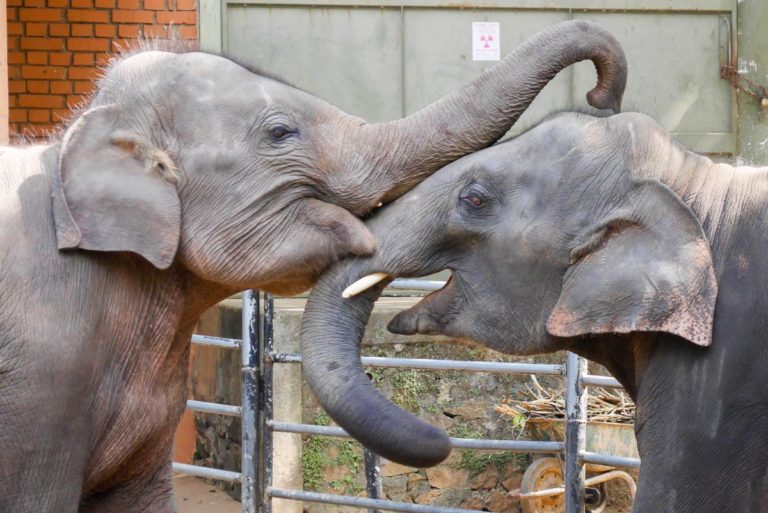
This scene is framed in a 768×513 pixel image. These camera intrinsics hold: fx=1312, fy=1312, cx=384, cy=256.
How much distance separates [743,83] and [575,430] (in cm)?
562

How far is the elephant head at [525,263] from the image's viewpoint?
11.0ft

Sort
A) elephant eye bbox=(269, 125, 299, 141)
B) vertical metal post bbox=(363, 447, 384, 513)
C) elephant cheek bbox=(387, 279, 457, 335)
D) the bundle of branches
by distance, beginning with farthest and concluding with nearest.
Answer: the bundle of branches, vertical metal post bbox=(363, 447, 384, 513), elephant eye bbox=(269, 125, 299, 141), elephant cheek bbox=(387, 279, 457, 335)

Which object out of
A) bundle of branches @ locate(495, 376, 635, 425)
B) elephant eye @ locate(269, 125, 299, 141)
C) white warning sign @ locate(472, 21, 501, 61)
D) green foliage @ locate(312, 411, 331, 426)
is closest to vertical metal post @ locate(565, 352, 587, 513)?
bundle of branches @ locate(495, 376, 635, 425)

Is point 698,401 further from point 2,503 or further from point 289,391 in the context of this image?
point 289,391

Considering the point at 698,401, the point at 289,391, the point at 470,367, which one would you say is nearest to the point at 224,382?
the point at 289,391

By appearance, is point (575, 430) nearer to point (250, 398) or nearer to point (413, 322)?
point (250, 398)

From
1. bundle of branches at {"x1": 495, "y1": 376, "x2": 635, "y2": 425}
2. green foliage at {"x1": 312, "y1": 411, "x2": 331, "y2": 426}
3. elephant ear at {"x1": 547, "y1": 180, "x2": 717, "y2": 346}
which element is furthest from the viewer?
green foliage at {"x1": 312, "y1": 411, "x2": 331, "y2": 426}

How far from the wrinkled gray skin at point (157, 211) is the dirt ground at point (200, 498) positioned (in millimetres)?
3936

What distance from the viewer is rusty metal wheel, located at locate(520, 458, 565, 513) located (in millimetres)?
7480

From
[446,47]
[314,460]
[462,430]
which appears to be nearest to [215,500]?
[314,460]

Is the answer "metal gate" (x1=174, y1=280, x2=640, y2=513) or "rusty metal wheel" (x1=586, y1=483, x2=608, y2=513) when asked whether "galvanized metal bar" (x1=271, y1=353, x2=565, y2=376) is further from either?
"rusty metal wheel" (x1=586, y1=483, x2=608, y2=513)

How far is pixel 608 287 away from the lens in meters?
3.39

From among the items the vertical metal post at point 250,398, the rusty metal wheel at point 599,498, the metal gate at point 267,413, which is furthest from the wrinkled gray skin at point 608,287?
the rusty metal wheel at point 599,498

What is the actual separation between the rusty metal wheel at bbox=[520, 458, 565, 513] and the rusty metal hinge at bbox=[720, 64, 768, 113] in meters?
4.09
